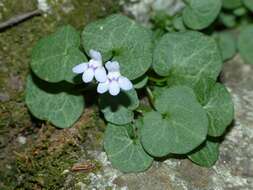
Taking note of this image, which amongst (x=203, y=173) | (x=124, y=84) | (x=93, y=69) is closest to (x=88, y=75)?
(x=93, y=69)

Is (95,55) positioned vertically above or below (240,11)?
above

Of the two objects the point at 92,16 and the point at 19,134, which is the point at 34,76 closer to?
the point at 19,134

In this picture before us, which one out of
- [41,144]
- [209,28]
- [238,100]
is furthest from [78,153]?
[209,28]

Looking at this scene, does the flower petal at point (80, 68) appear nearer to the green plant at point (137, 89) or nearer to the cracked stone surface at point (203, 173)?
the green plant at point (137, 89)

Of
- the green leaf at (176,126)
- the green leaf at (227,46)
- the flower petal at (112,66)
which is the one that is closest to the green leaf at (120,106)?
the green leaf at (176,126)

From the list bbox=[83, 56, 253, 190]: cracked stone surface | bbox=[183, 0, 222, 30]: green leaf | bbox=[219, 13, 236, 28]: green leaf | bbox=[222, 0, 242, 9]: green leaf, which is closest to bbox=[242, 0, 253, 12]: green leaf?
bbox=[222, 0, 242, 9]: green leaf

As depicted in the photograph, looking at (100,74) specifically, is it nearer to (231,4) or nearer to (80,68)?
(80,68)

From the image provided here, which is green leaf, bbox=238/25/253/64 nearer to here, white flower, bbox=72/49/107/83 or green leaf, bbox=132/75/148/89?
green leaf, bbox=132/75/148/89
